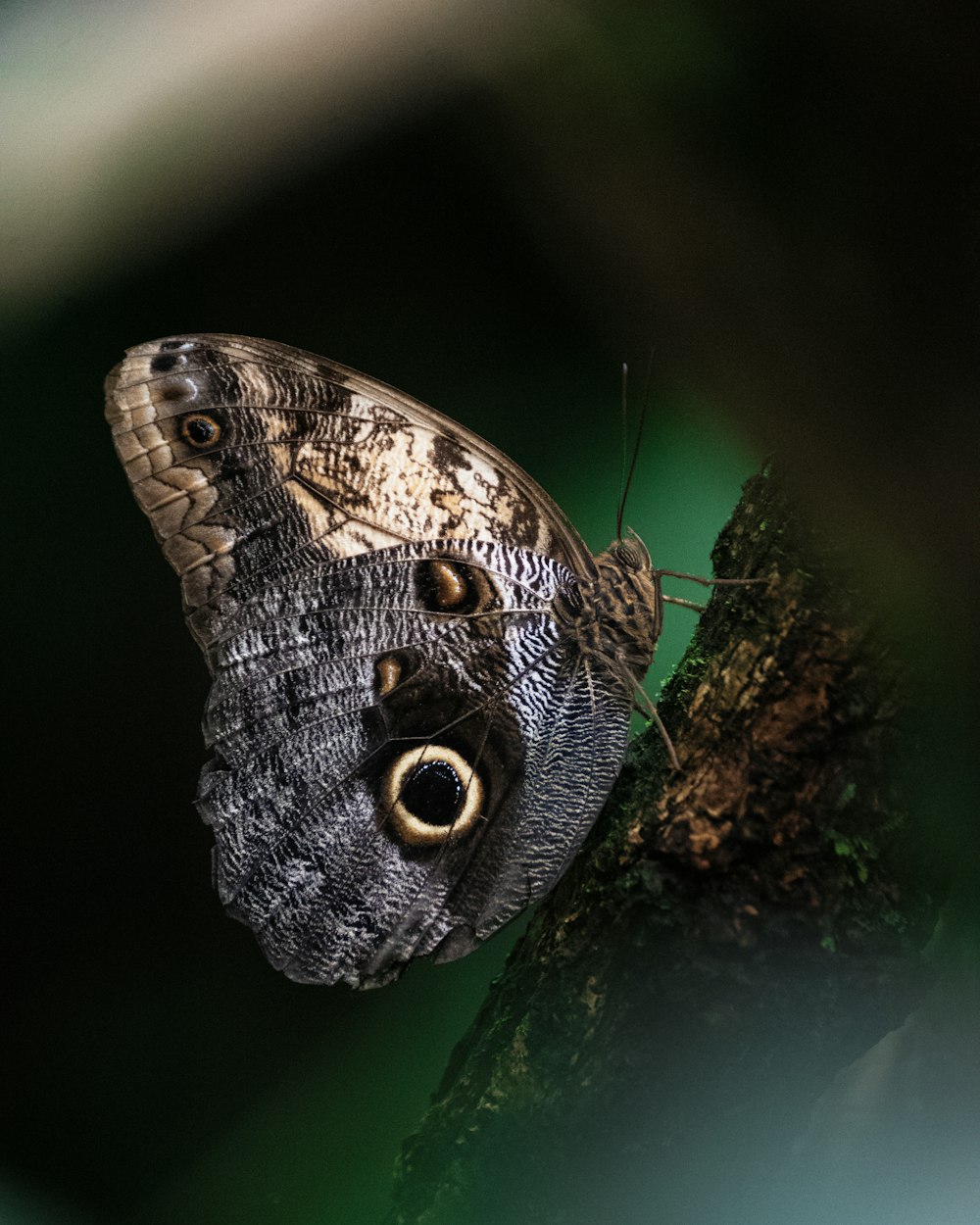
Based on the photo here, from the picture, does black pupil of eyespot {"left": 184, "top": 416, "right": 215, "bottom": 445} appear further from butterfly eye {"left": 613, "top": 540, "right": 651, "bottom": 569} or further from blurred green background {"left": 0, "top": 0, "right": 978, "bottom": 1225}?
butterfly eye {"left": 613, "top": 540, "right": 651, "bottom": 569}

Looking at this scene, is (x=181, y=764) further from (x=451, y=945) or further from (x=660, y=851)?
(x=660, y=851)

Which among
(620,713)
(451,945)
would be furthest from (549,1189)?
(620,713)

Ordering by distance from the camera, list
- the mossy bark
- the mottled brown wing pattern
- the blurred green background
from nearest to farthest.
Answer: the blurred green background → the mossy bark → the mottled brown wing pattern

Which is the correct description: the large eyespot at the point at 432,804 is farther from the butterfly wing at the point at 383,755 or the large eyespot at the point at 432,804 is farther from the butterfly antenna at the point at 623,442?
the butterfly antenna at the point at 623,442

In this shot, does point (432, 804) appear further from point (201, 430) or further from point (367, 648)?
point (201, 430)

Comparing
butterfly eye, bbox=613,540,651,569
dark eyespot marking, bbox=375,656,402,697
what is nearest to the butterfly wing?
dark eyespot marking, bbox=375,656,402,697

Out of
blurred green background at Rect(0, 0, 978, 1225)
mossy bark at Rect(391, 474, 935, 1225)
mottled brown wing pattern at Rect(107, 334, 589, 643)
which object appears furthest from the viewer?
mottled brown wing pattern at Rect(107, 334, 589, 643)

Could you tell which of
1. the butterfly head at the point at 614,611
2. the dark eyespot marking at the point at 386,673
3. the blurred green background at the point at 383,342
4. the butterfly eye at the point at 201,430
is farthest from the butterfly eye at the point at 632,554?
the butterfly eye at the point at 201,430
